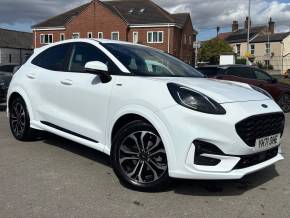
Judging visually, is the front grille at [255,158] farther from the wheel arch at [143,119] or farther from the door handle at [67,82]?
the door handle at [67,82]

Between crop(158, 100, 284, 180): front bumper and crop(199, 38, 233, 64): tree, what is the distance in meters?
59.1

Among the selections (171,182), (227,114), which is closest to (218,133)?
(227,114)

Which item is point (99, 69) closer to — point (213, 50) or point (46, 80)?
point (46, 80)

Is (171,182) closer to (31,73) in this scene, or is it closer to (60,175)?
(60,175)

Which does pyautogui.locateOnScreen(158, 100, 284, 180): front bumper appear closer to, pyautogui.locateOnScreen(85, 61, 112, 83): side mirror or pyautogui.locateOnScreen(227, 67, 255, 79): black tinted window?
pyautogui.locateOnScreen(85, 61, 112, 83): side mirror

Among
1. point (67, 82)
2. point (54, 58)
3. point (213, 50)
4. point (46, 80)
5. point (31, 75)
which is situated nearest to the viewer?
point (67, 82)

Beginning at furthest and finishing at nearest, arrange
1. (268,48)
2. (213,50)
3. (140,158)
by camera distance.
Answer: (268,48), (213,50), (140,158)

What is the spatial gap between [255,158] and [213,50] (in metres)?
59.8

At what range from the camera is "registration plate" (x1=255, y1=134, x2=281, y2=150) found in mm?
4321

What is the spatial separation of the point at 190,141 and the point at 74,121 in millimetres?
1903

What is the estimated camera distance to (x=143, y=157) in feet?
14.8

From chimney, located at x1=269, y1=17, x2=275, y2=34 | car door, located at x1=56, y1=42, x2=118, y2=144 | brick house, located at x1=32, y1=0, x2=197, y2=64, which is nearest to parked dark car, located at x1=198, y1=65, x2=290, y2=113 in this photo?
car door, located at x1=56, y1=42, x2=118, y2=144

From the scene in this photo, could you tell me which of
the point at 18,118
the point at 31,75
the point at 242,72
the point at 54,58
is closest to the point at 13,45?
the point at 242,72

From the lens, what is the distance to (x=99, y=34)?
5678 cm
